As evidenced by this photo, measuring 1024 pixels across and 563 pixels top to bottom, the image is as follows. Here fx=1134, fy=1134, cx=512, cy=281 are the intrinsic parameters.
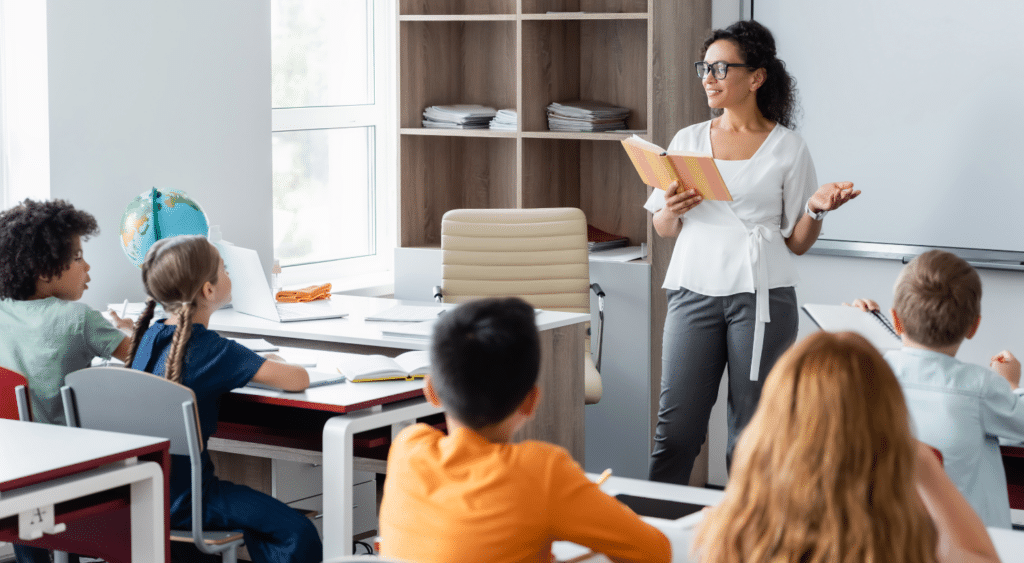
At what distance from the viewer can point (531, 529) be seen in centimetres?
141

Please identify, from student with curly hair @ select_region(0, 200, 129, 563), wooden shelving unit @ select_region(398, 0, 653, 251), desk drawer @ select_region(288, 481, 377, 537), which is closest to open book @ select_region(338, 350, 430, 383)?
student with curly hair @ select_region(0, 200, 129, 563)

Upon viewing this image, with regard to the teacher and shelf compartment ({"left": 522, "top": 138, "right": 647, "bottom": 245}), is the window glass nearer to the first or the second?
shelf compartment ({"left": 522, "top": 138, "right": 647, "bottom": 245})

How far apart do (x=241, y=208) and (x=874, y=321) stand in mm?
2447

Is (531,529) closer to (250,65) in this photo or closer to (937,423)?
(937,423)

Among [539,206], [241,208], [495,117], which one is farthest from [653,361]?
[241,208]

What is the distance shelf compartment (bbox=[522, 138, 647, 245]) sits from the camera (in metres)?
4.54

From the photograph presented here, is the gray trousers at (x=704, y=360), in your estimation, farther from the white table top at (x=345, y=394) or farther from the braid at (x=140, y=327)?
the braid at (x=140, y=327)

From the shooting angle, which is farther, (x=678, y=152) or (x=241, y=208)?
(x=241, y=208)

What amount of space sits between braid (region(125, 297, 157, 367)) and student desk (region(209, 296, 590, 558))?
9.5 inches

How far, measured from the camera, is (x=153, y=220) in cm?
334

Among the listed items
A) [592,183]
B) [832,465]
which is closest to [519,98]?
[592,183]

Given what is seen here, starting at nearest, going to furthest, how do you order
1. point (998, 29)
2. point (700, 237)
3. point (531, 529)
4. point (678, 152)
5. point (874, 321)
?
point (531, 529)
point (874, 321)
point (678, 152)
point (700, 237)
point (998, 29)

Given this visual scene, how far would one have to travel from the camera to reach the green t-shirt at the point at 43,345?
2.62 meters

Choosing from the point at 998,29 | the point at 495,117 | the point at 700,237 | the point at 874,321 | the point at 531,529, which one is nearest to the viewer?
the point at 531,529
